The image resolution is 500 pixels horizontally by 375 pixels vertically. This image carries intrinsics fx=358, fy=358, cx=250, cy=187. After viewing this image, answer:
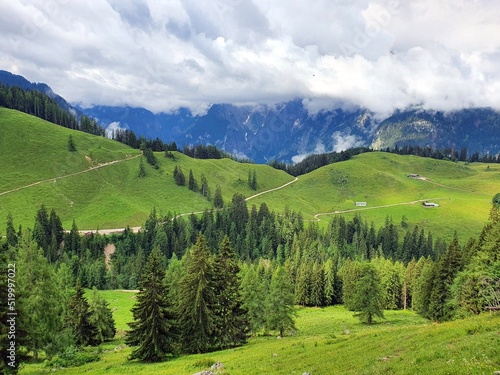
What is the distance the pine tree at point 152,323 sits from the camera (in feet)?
140

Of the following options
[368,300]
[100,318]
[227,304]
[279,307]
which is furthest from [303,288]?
[227,304]

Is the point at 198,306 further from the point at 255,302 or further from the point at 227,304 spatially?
the point at 255,302

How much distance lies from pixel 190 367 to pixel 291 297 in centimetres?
2702

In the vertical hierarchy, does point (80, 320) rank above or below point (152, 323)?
below

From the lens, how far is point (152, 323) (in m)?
42.6

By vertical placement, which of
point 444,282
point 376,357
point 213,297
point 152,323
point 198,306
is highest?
point 376,357

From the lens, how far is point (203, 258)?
4778 cm

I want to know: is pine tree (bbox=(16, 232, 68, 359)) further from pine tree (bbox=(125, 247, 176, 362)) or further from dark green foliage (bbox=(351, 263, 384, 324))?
dark green foliage (bbox=(351, 263, 384, 324))

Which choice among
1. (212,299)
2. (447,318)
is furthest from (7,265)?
(447,318)

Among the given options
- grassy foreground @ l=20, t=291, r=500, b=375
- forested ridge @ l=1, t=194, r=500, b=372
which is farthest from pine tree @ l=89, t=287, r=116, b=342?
grassy foreground @ l=20, t=291, r=500, b=375

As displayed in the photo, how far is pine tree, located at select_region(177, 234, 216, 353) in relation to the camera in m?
46.6

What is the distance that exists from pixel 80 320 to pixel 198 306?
2781 cm

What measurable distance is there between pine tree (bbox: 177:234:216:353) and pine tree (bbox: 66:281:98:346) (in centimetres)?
2389

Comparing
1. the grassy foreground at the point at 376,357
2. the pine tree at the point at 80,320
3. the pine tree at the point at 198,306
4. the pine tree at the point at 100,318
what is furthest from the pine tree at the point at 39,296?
the pine tree at the point at 100,318
